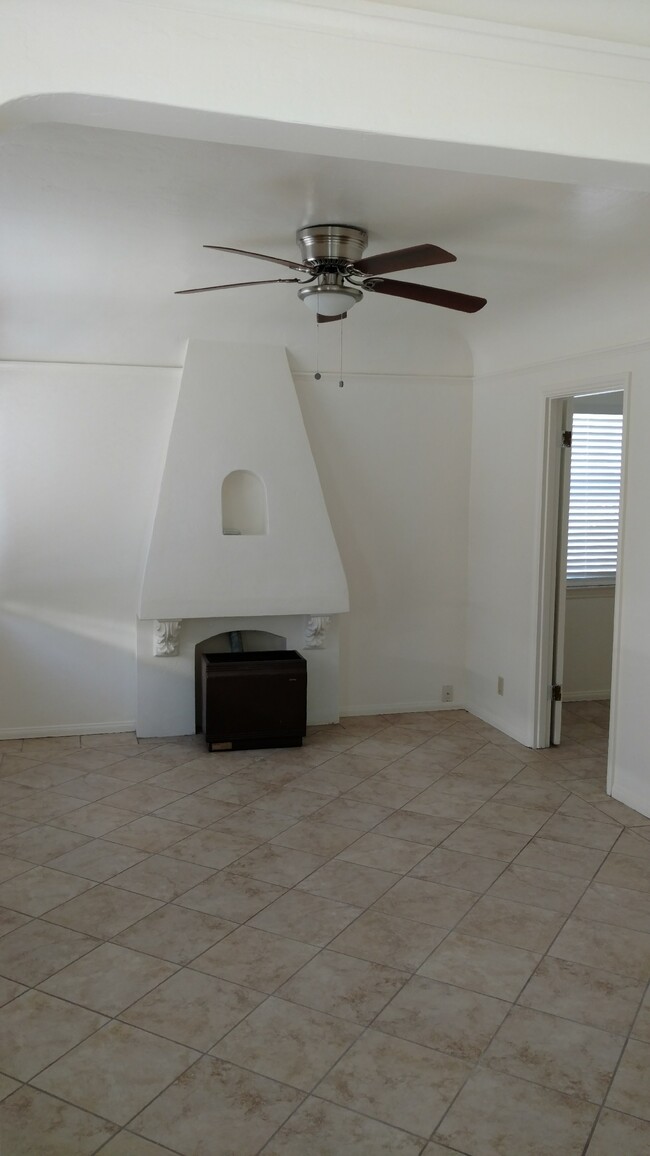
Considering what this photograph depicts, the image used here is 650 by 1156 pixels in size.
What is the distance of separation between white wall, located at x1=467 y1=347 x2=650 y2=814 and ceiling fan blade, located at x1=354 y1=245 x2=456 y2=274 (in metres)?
1.51

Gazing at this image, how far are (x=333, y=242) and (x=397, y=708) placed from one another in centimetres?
343

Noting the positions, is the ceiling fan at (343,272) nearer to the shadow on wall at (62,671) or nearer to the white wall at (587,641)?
the shadow on wall at (62,671)

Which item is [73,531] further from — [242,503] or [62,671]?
[242,503]

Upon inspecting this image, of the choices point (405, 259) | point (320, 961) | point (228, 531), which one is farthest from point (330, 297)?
point (320, 961)

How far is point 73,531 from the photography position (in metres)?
5.52

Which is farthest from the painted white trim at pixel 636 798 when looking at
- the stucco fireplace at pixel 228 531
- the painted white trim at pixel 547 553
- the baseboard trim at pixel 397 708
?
the stucco fireplace at pixel 228 531

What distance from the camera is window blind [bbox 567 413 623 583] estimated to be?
21.5 ft

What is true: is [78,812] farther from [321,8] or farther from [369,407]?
[321,8]

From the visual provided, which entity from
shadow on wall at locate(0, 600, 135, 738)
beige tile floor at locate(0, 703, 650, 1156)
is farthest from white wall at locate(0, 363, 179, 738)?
beige tile floor at locate(0, 703, 650, 1156)

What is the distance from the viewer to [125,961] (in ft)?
10.1

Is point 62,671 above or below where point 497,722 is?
above

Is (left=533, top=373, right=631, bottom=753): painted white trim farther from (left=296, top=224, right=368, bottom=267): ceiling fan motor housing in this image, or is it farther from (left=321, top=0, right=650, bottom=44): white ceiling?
(left=321, top=0, right=650, bottom=44): white ceiling

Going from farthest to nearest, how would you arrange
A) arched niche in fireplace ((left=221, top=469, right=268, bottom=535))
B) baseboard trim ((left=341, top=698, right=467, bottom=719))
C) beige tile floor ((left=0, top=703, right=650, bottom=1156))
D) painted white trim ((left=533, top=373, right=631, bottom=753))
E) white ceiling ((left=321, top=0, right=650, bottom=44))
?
baseboard trim ((left=341, top=698, right=467, bottom=719)) < arched niche in fireplace ((left=221, top=469, right=268, bottom=535)) < painted white trim ((left=533, top=373, right=631, bottom=753)) < beige tile floor ((left=0, top=703, right=650, bottom=1156)) < white ceiling ((left=321, top=0, right=650, bottom=44))

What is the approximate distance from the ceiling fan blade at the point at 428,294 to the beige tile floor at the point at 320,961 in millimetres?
2427
